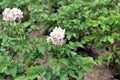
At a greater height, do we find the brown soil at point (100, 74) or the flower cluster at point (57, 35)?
the flower cluster at point (57, 35)

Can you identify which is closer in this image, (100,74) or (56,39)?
(56,39)

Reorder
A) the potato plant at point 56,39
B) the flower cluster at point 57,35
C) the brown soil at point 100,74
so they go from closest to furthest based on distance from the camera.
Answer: the flower cluster at point 57,35 → the potato plant at point 56,39 → the brown soil at point 100,74

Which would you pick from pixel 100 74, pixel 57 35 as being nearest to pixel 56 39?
pixel 57 35

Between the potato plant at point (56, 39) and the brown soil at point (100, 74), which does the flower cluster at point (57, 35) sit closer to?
the potato plant at point (56, 39)

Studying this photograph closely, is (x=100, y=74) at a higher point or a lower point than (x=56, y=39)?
lower

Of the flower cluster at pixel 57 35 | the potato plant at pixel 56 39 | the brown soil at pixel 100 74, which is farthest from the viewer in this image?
the brown soil at pixel 100 74

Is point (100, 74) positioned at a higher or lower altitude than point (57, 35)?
lower

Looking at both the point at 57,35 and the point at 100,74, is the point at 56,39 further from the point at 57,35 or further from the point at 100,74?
the point at 100,74

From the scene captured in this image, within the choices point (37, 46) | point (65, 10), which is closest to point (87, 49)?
point (65, 10)

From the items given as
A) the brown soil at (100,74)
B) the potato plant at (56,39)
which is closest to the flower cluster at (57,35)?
the potato plant at (56,39)

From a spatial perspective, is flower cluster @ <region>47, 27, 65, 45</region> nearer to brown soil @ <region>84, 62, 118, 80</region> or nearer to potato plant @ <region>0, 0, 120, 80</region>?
potato plant @ <region>0, 0, 120, 80</region>

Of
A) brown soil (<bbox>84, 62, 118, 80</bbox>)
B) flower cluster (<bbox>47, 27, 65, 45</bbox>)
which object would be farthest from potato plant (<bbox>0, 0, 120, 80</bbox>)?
brown soil (<bbox>84, 62, 118, 80</bbox>)

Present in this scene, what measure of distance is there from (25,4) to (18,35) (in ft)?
4.61

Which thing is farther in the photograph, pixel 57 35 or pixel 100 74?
pixel 100 74
